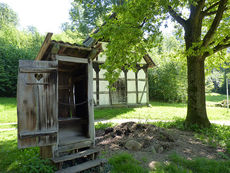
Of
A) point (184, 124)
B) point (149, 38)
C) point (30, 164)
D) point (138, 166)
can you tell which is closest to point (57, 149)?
point (30, 164)

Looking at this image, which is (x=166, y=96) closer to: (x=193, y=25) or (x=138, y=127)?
(x=193, y=25)

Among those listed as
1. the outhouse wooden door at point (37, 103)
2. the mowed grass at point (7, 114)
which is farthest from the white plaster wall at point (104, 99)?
the outhouse wooden door at point (37, 103)

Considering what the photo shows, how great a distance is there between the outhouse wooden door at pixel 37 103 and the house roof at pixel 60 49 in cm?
39

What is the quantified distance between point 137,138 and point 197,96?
151 inches

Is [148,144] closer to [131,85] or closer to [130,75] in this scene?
[131,85]

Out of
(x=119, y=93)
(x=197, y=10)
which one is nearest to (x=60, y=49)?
(x=197, y=10)

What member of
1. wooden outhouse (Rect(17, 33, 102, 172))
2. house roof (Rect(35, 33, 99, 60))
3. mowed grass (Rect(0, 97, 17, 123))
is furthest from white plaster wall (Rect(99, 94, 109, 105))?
house roof (Rect(35, 33, 99, 60))

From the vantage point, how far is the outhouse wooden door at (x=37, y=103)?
11.4ft

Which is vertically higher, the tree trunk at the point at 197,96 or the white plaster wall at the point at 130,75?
the white plaster wall at the point at 130,75

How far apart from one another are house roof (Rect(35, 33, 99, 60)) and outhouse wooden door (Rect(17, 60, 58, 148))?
0.39 m

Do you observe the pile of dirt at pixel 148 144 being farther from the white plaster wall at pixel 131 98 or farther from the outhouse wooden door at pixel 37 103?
the white plaster wall at pixel 131 98

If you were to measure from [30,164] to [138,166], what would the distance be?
2.48m

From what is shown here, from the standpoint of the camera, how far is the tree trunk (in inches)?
290

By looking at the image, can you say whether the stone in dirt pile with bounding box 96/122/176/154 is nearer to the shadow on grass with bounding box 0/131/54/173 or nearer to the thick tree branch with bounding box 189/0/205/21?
the shadow on grass with bounding box 0/131/54/173
